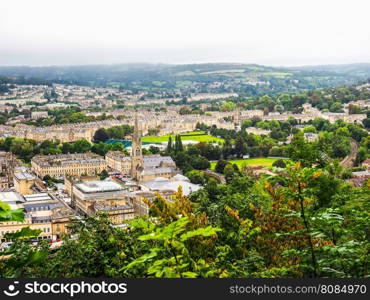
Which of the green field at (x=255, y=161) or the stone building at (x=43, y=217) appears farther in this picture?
the green field at (x=255, y=161)

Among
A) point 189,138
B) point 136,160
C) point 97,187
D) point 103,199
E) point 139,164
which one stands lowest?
point 189,138

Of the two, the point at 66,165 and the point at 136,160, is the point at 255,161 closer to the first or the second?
the point at 136,160

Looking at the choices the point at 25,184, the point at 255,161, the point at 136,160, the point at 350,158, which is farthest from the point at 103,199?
the point at 350,158

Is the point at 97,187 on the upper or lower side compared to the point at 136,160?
upper

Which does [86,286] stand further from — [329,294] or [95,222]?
[95,222]

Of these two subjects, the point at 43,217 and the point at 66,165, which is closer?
the point at 43,217

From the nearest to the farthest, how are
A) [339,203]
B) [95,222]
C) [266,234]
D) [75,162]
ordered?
[266,234], [95,222], [339,203], [75,162]

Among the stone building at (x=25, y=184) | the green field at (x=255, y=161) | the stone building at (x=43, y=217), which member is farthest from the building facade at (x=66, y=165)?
the stone building at (x=43, y=217)

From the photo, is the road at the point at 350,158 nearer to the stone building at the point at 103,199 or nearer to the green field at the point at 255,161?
the green field at the point at 255,161

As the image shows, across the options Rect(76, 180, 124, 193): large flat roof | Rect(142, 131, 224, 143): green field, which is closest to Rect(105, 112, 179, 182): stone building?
Rect(76, 180, 124, 193): large flat roof

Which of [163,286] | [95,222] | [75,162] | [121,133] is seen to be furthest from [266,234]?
[121,133]

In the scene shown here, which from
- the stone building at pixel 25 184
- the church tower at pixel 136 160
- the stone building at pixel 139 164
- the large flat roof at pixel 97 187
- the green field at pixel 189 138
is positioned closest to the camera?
the large flat roof at pixel 97 187
